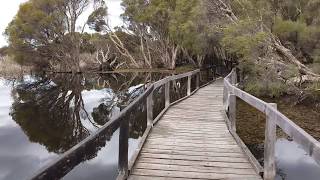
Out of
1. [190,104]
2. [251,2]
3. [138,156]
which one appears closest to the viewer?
[138,156]

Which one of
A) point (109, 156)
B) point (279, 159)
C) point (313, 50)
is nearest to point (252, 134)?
point (279, 159)

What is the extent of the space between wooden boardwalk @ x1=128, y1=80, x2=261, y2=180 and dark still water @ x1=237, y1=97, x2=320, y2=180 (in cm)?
110

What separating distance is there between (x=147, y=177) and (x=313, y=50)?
41.7ft

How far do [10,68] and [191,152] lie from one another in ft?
148

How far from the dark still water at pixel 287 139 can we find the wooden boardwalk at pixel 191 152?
1096mm

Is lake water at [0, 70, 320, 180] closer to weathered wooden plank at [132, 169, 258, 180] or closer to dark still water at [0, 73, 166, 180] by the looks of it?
dark still water at [0, 73, 166, 180]

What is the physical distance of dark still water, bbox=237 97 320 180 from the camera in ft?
28.5

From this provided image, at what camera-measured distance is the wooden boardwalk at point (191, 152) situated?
5.41 metres

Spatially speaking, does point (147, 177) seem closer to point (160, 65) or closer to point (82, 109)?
point (82, 109)

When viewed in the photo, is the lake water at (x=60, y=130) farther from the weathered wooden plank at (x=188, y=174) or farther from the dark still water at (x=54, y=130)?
the weathered wooden plank at (x=188, y=174)

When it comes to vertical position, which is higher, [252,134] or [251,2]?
[251,2]

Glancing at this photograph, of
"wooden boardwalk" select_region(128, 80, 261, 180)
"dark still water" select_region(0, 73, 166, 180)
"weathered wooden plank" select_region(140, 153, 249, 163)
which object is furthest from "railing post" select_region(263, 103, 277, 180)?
"dark still water" select_region(0, 73, 166, 180)

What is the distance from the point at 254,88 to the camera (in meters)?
18.4

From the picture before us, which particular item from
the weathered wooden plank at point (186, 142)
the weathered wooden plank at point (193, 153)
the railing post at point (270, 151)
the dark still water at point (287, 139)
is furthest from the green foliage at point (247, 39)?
the railing post at point (270, 151)
